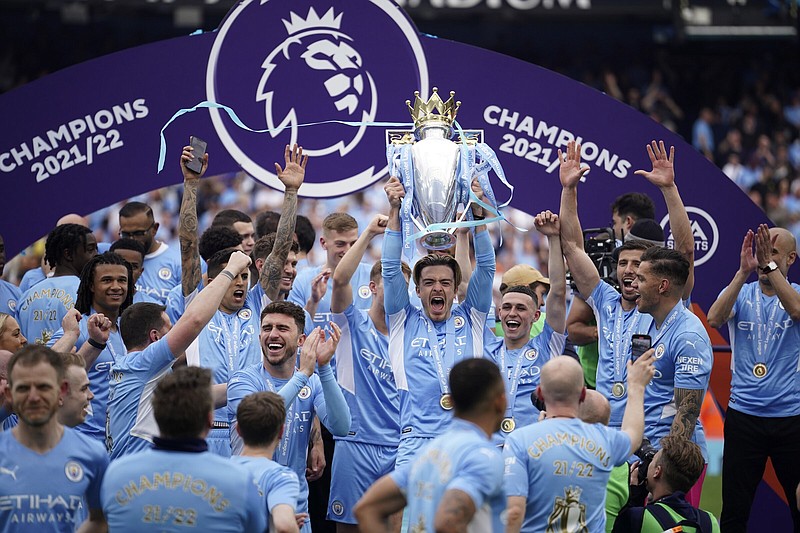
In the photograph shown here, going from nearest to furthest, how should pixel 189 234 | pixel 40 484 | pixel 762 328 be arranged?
pixel 40 484
pixel 189 234
pixel 762 328

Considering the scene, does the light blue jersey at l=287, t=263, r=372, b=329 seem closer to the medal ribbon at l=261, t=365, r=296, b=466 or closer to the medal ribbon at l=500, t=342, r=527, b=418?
the medal ribbon at l=500, t=342, r=527, b=418

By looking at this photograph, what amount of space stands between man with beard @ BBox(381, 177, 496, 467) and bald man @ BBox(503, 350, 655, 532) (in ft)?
5.89

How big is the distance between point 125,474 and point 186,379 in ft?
1.55

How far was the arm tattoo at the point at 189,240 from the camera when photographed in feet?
25.0

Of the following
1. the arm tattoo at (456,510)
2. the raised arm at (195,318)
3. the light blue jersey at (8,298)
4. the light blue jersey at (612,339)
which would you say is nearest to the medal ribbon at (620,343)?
the light blue jersey at (612,339)

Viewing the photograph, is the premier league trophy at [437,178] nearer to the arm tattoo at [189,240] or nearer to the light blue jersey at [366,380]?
the light blue jersey at [366,380]

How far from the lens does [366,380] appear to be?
26.0ft

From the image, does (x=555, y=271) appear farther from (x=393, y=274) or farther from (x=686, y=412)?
(x=686, y=412)

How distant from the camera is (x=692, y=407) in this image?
6.84m

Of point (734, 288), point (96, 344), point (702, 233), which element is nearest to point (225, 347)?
point (96, 344)

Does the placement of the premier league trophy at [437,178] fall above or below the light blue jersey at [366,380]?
above

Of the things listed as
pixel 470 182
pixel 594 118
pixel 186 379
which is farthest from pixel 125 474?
pixel 594 118

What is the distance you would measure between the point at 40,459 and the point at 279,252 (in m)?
2.92

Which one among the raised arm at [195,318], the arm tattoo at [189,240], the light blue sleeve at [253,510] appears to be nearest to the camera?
the light blue sleeve at [253,510]
